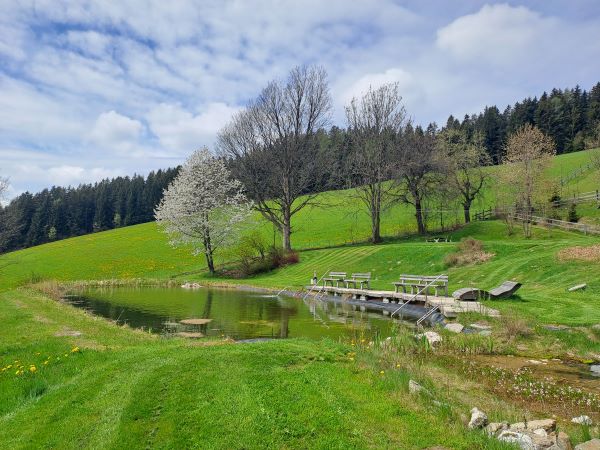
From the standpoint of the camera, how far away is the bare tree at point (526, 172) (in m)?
46.5

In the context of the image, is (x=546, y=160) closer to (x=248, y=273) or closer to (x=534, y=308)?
(x=248, y=273)

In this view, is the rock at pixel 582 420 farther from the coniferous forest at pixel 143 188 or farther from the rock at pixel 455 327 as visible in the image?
the coniferous forest at pixel 143 188

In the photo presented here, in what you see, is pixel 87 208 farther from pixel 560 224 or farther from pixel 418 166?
pixel 560 224

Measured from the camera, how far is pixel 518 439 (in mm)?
6539

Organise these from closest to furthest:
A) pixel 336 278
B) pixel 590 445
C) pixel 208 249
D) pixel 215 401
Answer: pixel 590 445, pixel 215 401, pixel 336 278, pixel 208 249

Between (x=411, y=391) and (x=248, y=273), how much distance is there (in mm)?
37569

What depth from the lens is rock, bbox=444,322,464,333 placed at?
15.6m

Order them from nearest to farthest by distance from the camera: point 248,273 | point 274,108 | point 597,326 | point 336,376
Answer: point 336,376, point 597,326, point 248,273, point 274,108

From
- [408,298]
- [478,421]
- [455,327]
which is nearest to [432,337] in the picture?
[455,327]

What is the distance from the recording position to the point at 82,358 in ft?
38.7

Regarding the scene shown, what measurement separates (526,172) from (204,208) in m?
33.6

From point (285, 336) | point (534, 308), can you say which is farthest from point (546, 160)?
point (285, 336)

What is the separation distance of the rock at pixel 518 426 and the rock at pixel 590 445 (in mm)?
742

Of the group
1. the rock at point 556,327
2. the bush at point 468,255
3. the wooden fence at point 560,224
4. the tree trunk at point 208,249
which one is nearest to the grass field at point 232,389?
the rock at point 556,327
